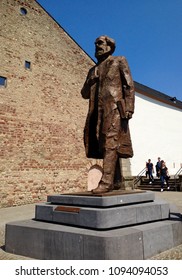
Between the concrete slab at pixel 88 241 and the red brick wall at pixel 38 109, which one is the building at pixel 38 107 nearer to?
the red brick wall at pixel 38 109

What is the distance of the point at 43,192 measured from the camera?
11.3 meters

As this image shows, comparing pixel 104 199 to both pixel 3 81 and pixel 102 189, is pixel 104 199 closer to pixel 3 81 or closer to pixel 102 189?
pixel 102 189

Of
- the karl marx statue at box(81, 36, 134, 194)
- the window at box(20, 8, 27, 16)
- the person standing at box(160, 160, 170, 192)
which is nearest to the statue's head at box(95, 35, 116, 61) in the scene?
the karl marx statue at box(81, 36, 134, 194)

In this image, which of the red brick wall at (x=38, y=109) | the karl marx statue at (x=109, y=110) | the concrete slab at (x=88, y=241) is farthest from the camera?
the red brick wall at (x=38, y=109)

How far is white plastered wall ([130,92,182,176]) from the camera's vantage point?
2014cm

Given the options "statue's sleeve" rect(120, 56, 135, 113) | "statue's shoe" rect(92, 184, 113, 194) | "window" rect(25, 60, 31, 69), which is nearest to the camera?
"statue's shoe" rect(92, 184, 113, 194)

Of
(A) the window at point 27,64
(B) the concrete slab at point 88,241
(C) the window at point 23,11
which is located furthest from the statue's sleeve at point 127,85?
(C) the window at point 23,11

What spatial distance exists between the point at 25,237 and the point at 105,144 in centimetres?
177

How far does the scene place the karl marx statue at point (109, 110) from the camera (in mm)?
4062

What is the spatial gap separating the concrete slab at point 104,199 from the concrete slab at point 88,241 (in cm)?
36

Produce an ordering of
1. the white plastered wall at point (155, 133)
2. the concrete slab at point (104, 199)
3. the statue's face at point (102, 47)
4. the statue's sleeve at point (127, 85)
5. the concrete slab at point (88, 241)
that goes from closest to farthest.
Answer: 1. the concrete slab at point (88, 241)
2. the concrete slab at point (104, 199)
3. the statue's sleeve at point (127, 85)
4. the statue's face at point (102, 47)
5. the white plastered wall at point (155, 133)

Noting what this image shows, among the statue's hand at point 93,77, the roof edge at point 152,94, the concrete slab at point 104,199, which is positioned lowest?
the concrete slab at point 104,199

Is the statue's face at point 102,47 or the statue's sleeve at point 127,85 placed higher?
the statue's face at point 102,47

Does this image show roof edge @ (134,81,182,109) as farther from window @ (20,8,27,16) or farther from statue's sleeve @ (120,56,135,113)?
statue's sleeve @ (120,56,135,113)
